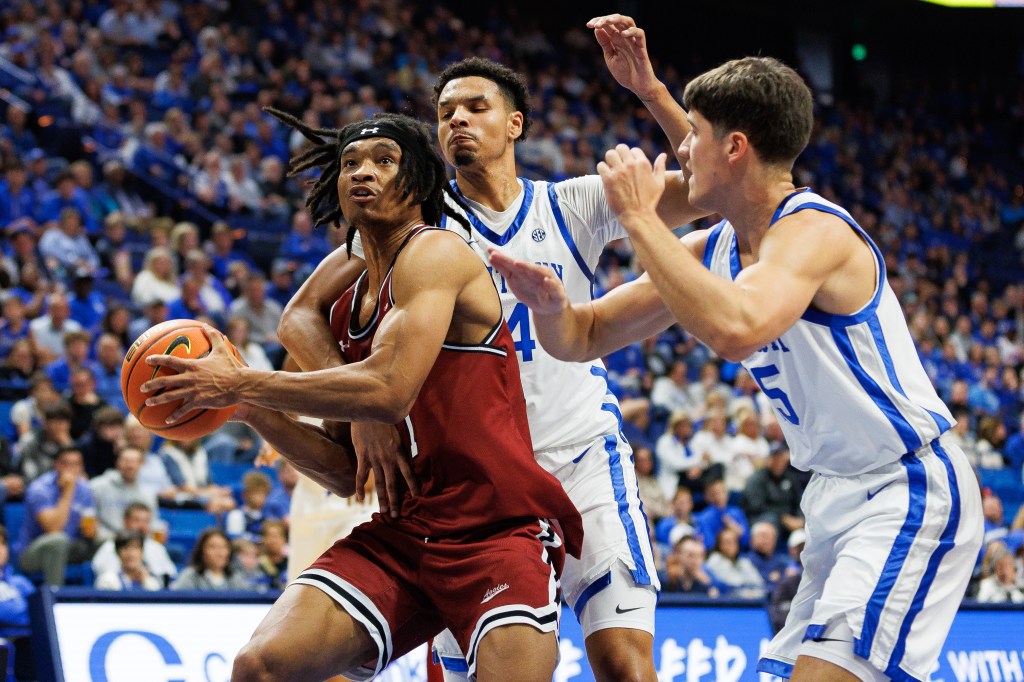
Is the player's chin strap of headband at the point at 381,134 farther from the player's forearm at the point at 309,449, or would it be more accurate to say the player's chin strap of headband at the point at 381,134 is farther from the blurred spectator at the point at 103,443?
the blurred spectator at the point at 103,443

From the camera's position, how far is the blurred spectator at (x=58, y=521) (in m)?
7.76

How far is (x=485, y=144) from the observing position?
464 centimetres

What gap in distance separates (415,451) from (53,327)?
7251 mm

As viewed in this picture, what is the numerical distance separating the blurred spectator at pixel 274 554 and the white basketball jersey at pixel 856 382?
223 inches

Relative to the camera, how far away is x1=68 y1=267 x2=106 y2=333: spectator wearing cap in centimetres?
1050

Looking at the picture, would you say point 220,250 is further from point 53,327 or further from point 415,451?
point 415,451

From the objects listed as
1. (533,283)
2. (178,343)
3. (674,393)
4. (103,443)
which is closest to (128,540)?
(103,443)

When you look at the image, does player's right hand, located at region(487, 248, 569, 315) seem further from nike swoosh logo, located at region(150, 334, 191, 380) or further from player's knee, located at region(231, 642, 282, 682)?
player's knee, located at region(231, 642, 282, 682)

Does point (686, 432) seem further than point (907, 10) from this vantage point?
No

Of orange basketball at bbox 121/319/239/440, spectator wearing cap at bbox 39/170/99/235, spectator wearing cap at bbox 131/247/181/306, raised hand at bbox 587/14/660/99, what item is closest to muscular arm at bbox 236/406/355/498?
orange basketball at bbox 121/319/239/440

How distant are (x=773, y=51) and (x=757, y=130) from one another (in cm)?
2252

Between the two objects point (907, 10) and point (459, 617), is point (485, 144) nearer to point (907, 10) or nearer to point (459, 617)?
point (459, 617)

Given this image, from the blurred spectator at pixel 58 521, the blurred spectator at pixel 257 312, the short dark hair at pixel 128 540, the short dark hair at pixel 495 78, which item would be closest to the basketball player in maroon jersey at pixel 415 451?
the short dark hair at pixel 495 78

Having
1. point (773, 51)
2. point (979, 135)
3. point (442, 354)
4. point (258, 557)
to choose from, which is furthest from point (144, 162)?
point (979, 135)
